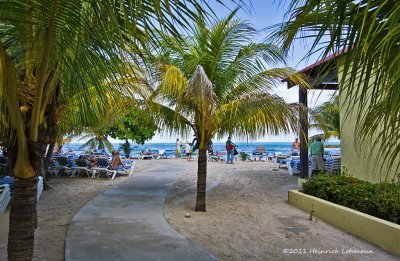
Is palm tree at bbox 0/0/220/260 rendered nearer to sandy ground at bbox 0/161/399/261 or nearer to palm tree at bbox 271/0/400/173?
palm tree at bbox 271/0/400/173

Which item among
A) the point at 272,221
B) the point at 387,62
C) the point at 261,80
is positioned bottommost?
the point at 272,221

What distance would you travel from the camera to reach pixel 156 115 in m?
8.52

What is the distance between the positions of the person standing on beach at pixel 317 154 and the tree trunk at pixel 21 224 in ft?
36.6

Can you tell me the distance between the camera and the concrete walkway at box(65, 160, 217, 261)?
15.4 ft

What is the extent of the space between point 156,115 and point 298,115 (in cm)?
329

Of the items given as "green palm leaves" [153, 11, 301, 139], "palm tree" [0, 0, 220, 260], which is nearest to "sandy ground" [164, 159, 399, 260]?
"green palm leaves" [153, 11, 301, 139]

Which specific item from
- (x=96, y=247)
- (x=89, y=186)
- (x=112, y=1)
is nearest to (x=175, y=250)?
(x=96, y=247)

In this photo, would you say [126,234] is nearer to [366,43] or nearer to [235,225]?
[235,225]

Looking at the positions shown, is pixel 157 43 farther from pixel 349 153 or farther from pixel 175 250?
pixel 349 153

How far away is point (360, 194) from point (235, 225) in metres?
2.45

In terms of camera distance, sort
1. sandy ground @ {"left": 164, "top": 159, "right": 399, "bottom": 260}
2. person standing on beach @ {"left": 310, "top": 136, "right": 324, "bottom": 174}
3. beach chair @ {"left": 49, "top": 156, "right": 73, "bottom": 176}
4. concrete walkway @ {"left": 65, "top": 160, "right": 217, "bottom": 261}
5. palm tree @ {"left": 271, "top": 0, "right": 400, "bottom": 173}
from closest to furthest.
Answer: palm tree @ {"left": 271, "top": 0, "right": 400, "bottom": 173} < concrete walkway @ {"left": 65, "top": 160, "right": 217, "bottom": 261} < sandy ground @ {"left": 164, "top": 159, "right": 399, "bottom": 260} < person standing on beach @ {"left": 310, "top": 136, "right": 324, "bottom": 174} < beach chair @ {"left": 49, "top": 156, "right": 73, "bottom": 176}

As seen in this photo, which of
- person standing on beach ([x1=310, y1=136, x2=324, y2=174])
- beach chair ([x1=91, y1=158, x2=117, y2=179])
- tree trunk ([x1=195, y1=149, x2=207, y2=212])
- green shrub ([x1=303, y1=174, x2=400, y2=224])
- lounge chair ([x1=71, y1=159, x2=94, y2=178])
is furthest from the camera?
lounge chair ([x1=71, y1=159, x2=94, y2=178])

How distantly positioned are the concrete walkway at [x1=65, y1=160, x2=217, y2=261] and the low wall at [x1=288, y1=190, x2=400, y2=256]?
2.71m

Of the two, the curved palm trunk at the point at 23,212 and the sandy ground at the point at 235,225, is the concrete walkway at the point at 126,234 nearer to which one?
the sandy ground at the point at 235,225
